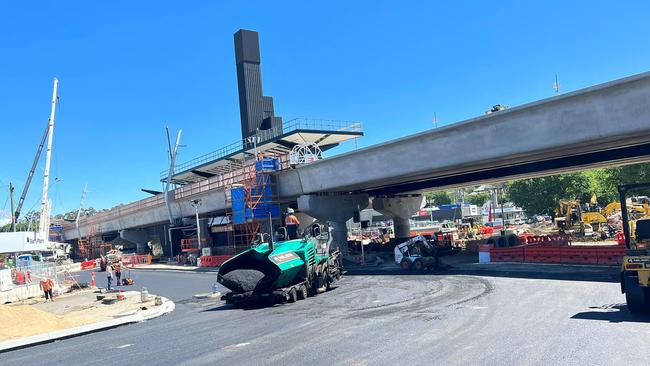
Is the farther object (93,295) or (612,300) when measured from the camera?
(93,295)

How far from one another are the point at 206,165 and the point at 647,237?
65.0 m

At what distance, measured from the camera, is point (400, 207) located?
4919 cm

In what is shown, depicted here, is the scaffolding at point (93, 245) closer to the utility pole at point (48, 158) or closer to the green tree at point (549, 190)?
the utility pole at point (48, 158)

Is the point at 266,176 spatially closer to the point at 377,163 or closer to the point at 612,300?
the point at 377,163

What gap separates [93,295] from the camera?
28344 mm

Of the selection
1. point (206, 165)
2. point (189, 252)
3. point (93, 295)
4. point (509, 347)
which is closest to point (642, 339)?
point (509, 347)

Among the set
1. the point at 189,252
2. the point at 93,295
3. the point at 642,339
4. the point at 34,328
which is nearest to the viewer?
the point at 642,339

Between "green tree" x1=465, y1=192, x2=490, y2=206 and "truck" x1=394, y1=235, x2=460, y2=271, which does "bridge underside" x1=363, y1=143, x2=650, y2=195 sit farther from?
"green tree" x1=465, y1=192, x2=490, y2=206

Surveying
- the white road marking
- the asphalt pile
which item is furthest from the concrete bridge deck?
the white road marking

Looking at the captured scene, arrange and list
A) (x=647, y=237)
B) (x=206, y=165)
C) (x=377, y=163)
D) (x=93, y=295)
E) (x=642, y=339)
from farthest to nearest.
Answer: (x=206, y=165) → (x=377, y=163) → (x=93, y=295) → (x=647, y=237) → (x=642, y=339)

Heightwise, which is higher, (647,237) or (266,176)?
(266,176)

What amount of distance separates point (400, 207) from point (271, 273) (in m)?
32.7

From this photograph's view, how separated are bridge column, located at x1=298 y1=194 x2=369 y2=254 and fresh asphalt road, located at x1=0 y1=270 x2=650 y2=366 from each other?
1779cm

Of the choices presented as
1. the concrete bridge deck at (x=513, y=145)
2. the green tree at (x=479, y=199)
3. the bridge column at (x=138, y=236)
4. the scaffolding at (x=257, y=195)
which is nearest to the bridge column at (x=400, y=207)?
the concrete bridge deck at (x=513, y=145)
